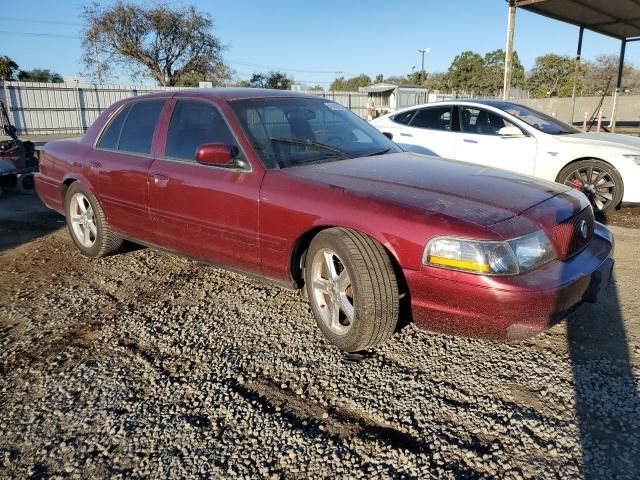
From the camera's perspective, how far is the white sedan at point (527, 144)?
239 inches

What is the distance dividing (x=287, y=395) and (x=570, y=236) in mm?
1798

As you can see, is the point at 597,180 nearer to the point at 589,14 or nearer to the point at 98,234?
the point at 98,234

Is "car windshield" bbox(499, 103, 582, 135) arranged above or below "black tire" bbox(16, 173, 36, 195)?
above

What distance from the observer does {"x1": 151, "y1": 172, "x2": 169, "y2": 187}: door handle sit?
3.78 m

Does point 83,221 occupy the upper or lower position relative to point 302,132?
lower

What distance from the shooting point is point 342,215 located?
2.83 metres

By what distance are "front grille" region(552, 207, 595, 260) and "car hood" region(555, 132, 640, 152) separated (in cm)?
365

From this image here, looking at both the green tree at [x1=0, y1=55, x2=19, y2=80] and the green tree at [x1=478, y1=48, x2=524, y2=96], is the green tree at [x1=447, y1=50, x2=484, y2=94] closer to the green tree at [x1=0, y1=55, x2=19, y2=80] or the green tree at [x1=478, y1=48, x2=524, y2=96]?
the green tree at [x1=478, y1=48, x2=524, y2=96]

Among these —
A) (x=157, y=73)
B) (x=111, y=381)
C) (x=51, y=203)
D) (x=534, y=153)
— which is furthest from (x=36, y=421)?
(x=157, y=73)

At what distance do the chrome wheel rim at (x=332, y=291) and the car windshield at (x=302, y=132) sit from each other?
748 millimetres

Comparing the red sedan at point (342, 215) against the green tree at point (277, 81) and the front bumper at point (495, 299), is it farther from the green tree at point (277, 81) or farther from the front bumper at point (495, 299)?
the green tree at point (277, 81)

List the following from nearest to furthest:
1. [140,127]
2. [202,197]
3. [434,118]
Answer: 1. [202,197]
2. [140,127]
3. [434,118]

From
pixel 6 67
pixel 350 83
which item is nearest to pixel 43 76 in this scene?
pixel 6 67

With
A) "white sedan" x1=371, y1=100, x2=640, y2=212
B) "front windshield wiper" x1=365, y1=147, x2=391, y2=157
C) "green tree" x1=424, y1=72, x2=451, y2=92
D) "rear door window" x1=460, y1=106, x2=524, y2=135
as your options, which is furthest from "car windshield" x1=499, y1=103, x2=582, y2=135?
"green tree" x1=424, y1=72, x2=451, y2=92
